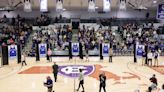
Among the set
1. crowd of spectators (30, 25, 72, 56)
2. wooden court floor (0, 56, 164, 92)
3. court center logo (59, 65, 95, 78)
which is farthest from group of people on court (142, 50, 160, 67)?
crowd of spectators (30, 25, 72, 56)

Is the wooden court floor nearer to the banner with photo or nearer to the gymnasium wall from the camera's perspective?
the banner with photo

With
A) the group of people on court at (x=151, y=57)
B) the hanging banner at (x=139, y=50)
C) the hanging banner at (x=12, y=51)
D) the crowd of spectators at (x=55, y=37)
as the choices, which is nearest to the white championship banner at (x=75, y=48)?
the crowd of spectators at (x=55, y=37)

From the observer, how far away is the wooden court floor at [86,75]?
20484mm

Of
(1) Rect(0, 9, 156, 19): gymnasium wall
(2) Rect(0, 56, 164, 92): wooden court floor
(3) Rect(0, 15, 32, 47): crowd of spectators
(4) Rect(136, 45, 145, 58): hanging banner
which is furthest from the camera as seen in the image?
(1) Rect(0, 9, 156, 19): gymnasium wall

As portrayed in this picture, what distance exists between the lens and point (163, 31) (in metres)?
40.7

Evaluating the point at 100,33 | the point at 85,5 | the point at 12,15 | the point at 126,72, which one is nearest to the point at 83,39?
the point at 100,33

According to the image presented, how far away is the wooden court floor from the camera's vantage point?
20.5 metres

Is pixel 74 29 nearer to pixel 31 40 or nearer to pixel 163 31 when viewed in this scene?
pixel 31 40

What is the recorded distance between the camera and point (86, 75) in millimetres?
24328

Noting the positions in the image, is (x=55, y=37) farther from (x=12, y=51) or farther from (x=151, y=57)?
(x=151, y=57)

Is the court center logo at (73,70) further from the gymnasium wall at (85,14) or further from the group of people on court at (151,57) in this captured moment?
the gymnasium wall at (85,14)

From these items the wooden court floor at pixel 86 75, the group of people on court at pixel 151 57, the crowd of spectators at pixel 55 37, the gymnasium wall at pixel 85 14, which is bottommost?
the wooden court floor at pixel 86 75

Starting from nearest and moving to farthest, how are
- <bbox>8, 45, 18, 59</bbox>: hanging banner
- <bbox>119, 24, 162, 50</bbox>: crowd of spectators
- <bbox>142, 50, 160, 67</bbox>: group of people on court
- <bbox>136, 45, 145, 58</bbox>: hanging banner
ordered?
1. <bbox>142, 50, 160, 67</bbox>: group of people on court
2. <bbox>8, 45, 18, 59</bbox>: hanging banner
3. <bbox>136, 45, 145, 58</bbox>: hanging banner
4. <bbox>119, 24, 162, 50</bbox>: crowd of spectators

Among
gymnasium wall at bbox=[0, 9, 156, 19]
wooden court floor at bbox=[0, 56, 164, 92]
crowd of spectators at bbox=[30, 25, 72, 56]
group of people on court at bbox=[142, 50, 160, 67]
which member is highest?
gymnasium wall at bbox=[0, 9, 156, 19]
